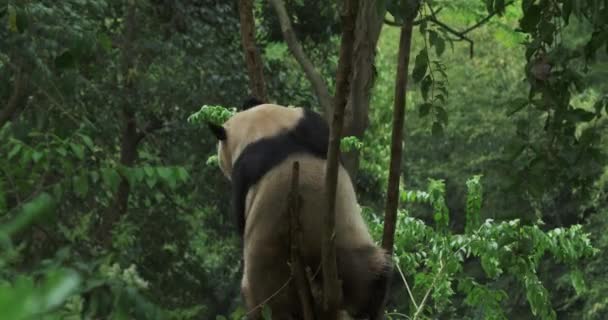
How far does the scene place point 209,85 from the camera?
1516cm

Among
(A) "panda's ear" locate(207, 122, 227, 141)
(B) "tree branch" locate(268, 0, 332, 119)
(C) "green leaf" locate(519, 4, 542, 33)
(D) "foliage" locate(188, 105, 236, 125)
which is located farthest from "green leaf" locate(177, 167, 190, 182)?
(B) "tree branch" locate(268, 0, 332, 119)

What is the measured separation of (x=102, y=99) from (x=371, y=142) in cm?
399

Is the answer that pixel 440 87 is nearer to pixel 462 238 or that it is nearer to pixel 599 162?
pixel 599 162

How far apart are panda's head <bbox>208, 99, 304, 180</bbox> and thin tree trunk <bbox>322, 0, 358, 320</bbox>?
109 cm

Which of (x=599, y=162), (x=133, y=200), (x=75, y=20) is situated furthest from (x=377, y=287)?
(x=133, y=200)

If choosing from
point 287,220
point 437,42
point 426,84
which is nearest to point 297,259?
point 287,220

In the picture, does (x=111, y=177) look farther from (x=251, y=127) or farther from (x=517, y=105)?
(x=251, y=127)

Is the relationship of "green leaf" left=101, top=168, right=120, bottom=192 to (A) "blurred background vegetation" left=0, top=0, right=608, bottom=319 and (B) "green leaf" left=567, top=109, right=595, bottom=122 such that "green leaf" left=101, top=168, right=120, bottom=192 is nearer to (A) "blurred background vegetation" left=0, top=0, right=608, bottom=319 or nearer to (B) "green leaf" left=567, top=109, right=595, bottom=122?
(A) "blurred background vegetation" left=0, top=0, right=608, bottom=319

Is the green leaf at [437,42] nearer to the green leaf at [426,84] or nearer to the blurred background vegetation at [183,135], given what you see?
the green leaf at [426,84]

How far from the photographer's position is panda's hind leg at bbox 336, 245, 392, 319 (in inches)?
183

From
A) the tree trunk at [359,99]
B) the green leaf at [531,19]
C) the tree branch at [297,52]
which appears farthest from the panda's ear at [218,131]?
the tree branch at [297,52]

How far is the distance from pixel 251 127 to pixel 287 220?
1.91 feet

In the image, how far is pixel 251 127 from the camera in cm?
500

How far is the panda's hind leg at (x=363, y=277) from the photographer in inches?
183
